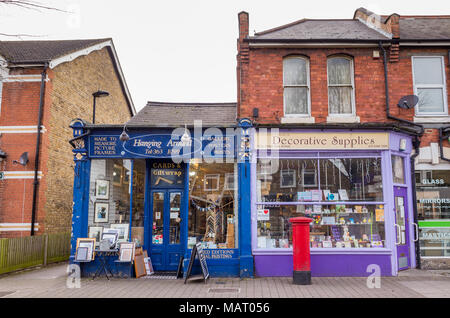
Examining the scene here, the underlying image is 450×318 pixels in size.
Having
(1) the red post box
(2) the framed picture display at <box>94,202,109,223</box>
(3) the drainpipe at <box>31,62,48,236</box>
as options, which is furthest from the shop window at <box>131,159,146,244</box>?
(1) the red post box

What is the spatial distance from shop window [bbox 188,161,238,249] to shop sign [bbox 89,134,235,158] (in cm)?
40

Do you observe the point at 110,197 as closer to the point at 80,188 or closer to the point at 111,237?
the point at 80,188

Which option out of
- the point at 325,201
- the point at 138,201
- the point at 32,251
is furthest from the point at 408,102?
the point at 32,251

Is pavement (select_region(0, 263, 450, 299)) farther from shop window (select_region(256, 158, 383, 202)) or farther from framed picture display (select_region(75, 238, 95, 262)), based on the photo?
shop window (select_region(256, 158, 383, 202))

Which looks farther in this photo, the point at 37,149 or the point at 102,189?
the point at 37,149

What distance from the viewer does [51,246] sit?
12.8 m

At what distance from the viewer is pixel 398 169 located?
35.9 feet

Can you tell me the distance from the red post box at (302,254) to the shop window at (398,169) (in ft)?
12.4

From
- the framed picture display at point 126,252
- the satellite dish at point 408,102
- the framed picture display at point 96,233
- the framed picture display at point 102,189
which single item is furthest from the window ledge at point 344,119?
the framed picture display at point 96,233

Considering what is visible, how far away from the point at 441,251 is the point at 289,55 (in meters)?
7.47

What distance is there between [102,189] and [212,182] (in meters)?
3.42

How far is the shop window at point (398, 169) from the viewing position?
Answer: 35.4 feet
